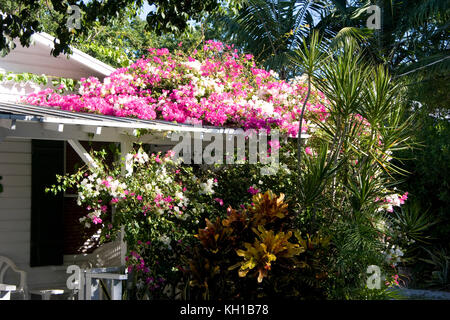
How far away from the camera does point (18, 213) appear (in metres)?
8.45

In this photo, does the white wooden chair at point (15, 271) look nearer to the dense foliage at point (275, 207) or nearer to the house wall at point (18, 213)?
the house wall at point (18, 213)

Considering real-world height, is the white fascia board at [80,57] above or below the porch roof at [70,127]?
above

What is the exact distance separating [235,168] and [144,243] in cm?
197

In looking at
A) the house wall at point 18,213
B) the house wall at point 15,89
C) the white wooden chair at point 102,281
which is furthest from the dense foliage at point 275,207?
the house wall at point 18,213

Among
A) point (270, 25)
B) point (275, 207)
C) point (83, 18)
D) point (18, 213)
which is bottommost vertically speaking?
point (18, 213)

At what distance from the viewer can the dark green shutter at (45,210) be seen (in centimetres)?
837

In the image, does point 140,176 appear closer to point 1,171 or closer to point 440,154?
point 1,171

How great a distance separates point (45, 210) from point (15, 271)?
3.29ft

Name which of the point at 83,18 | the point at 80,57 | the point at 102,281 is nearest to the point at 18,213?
the point at 102,281

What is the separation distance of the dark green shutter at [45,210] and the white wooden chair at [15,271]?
0.29m

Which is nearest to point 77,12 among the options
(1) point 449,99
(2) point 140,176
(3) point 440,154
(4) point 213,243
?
(2) point 140,176

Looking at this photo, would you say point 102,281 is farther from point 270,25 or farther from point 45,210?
point 270,25

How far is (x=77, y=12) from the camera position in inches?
289

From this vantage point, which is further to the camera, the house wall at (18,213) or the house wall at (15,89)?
the house wall at (15,89)
